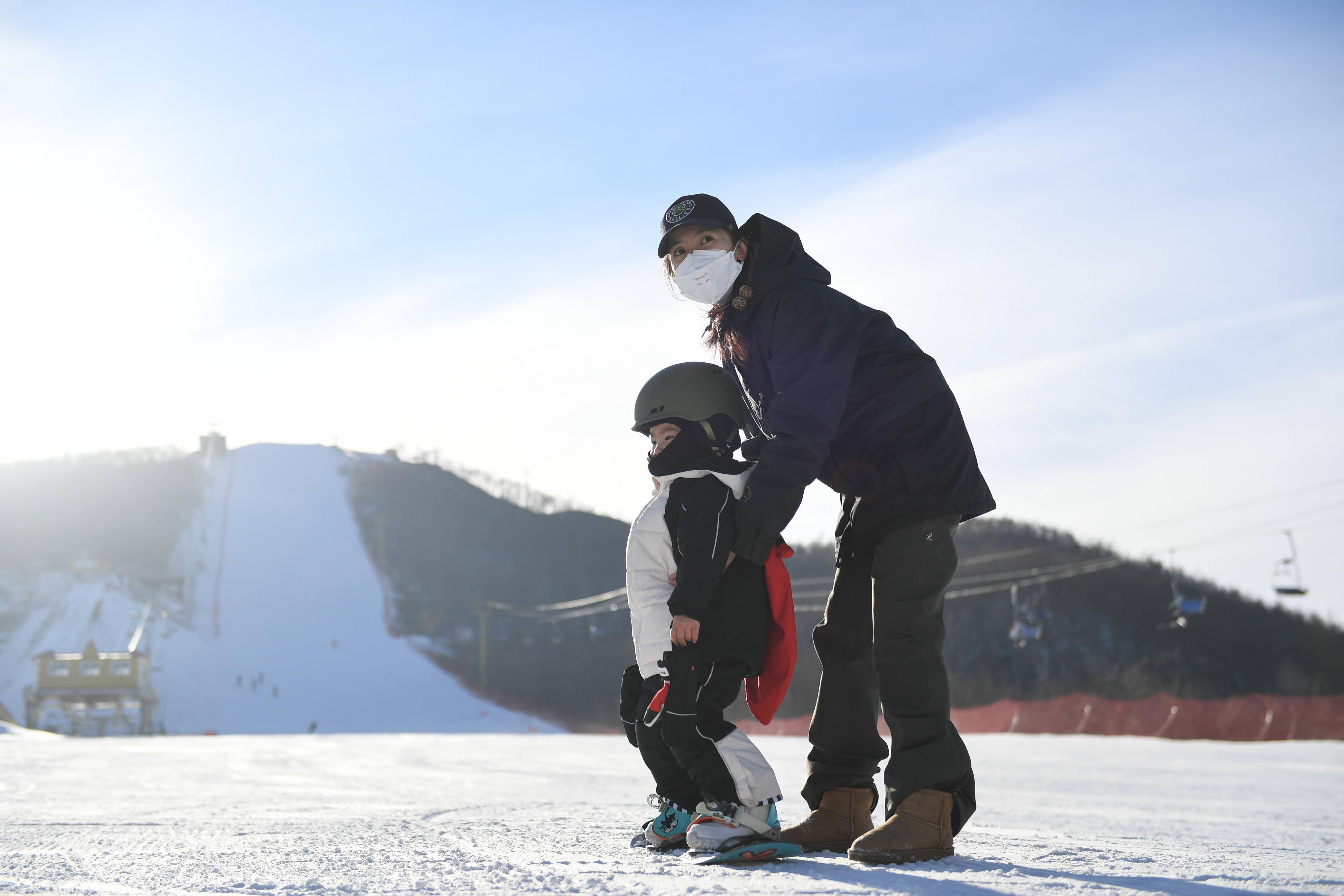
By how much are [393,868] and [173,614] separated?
56.4 metres

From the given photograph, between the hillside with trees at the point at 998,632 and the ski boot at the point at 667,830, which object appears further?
the hillside with trees at the point at 998,632

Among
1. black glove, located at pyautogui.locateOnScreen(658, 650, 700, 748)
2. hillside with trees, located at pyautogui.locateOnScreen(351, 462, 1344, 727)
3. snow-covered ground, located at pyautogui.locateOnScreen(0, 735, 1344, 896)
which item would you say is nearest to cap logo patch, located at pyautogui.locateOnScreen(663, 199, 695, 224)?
black glove, located at pyautogui.locateOnScreen(658, 650, 700, 748)

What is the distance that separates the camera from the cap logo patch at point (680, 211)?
9.51 feet

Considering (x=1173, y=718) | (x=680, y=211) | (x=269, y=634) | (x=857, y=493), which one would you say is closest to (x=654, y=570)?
(x=857, y=493)

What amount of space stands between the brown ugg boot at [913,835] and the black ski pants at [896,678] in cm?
3

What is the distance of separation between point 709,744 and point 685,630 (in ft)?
0.95

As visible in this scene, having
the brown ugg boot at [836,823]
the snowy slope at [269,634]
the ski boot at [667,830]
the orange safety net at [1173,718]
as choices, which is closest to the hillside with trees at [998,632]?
the snowy slope at [269,634]

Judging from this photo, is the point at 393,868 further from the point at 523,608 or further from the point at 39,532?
the point at 39,532

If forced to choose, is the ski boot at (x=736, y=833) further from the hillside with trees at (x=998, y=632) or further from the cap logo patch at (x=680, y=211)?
the hillside with trees at (x=998, y=632)

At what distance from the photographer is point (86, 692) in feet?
116

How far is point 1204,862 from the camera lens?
2277 mm

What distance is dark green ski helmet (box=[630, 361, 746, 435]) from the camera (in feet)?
9.00

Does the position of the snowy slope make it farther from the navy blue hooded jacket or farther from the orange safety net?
the navy blue hooded jacket

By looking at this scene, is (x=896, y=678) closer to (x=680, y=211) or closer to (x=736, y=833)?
(x=736, y=833)
